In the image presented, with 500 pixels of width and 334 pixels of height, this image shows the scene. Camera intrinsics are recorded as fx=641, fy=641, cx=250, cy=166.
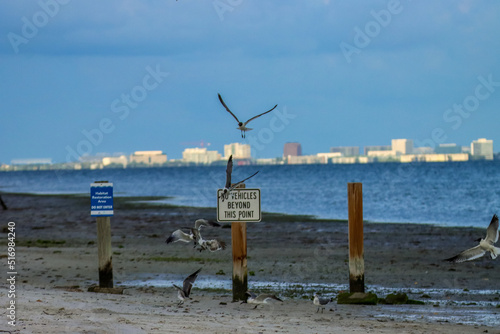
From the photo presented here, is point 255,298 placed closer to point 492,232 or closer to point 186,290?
point 186,290

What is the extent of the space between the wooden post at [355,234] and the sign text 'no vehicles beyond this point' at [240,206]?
158 cm

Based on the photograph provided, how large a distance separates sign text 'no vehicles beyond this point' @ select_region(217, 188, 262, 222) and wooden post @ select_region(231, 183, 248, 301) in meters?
0.15

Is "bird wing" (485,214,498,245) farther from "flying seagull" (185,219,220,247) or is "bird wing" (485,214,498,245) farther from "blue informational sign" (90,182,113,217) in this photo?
"blue informational sign" (90,182,113,217)

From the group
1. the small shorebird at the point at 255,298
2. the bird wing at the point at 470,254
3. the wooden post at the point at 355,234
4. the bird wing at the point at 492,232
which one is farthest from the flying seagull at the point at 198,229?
the bird wing at the point at 492,232

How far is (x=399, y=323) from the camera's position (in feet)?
29.5

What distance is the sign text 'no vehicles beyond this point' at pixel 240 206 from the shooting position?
1038cm

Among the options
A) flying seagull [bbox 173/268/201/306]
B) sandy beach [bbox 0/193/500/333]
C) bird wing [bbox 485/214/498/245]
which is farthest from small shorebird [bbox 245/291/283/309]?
bird wing [bbox 485/214/498/245]

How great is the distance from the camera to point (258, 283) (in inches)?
523

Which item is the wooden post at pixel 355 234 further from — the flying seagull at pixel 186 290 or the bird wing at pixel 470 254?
the flying seagull at pixel 186 290

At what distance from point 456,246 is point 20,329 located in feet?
50.9

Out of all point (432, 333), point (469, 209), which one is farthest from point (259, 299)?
point (469, 209)

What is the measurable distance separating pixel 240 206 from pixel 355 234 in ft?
6.71

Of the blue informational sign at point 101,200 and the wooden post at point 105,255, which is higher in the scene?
the blue informational sign at point 101,200

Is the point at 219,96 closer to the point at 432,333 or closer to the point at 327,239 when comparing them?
the point at 432,333
